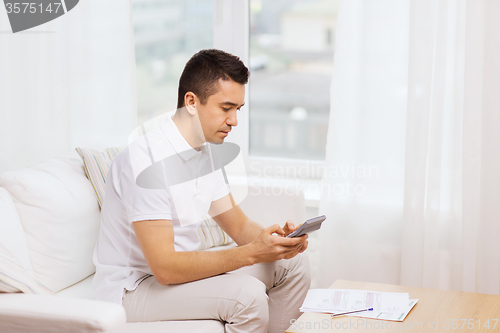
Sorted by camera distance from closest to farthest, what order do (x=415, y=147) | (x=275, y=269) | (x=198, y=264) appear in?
(x=198, y=264)
(x=275, y=269)
(x=415, y=147)

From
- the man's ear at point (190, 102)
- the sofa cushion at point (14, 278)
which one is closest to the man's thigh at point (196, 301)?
the sofa cushion at point (14, 278)

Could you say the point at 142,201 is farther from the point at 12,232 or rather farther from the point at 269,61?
the point at 269,61

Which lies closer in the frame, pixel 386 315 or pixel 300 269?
pixel 386 315

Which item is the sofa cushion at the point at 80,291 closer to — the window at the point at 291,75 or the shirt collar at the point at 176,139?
the shirt collar at the point at 176,139

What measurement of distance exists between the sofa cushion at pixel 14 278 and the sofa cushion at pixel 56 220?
24 cm

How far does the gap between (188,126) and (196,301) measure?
0.55 meters

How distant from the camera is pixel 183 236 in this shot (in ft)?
5.32

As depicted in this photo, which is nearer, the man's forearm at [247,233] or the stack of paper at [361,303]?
the stack of paper at [361,303]

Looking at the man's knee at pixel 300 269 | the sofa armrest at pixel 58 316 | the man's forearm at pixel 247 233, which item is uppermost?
the sofa armrest at pixel 58 316

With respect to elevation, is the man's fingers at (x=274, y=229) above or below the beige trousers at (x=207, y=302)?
above

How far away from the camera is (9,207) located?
1.53m

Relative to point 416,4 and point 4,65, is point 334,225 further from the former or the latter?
point 4,65

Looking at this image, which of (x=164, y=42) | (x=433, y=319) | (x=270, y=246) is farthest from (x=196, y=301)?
(x=164, y=42)

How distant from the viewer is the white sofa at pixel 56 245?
1149 mm
